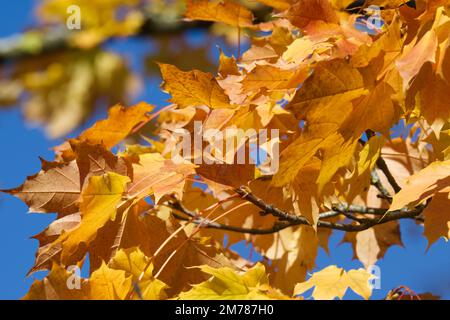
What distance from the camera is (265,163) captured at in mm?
956

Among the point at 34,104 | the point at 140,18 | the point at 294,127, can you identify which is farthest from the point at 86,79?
the point at 294,127

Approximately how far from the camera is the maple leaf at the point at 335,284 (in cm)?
70

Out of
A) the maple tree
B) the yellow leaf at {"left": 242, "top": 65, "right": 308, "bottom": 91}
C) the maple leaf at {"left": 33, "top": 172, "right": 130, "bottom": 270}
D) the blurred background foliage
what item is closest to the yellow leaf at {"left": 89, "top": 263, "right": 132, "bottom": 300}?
the maple tree

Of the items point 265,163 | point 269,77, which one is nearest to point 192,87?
point 269,77

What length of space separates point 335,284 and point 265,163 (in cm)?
28

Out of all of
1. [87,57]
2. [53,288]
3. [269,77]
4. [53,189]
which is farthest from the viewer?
[87,57]

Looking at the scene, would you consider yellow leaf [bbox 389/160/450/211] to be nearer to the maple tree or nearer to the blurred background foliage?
the maple tree

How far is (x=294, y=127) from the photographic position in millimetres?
852

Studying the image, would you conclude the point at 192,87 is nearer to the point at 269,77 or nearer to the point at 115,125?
the point at 269,77

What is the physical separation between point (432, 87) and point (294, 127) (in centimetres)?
25

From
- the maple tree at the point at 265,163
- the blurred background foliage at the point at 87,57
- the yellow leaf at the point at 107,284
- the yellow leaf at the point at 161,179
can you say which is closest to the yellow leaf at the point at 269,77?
the maple tree at the point at 265,163

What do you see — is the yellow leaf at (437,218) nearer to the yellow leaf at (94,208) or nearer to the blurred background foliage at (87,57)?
the yellow leaf at (94,208)
